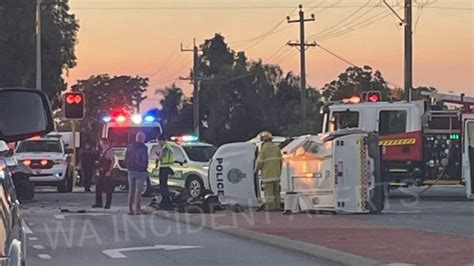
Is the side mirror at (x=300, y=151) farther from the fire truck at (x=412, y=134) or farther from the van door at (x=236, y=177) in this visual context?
the fire truck at (x=412, y=134)

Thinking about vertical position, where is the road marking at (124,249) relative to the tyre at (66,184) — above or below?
below

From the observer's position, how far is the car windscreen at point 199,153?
1052 inches

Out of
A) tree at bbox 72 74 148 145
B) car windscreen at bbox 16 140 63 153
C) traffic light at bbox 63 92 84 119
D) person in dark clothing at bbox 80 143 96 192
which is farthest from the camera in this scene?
tree at bbox 72 74 148 145

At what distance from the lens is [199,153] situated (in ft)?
88.9

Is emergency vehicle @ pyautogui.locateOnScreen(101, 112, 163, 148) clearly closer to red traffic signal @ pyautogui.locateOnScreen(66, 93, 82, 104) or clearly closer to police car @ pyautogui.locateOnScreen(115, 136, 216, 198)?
police car @ pyautogui.locateOnScreen(115, 136, 216, 198)

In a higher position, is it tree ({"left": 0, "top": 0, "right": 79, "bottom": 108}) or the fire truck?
tree ({"left": 0, "top": 0, "right": 79, "bottom": 108})

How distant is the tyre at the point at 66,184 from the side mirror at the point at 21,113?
2548cm

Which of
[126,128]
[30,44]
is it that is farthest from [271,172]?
[30,44]

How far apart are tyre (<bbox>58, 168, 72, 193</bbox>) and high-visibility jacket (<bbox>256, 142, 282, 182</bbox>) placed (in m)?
12.0

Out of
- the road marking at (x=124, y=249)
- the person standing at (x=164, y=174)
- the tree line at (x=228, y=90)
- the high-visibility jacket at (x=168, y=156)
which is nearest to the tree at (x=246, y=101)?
the tree line at (x=228, y=90)

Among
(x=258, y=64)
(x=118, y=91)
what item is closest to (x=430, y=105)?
(x=258, y=64)

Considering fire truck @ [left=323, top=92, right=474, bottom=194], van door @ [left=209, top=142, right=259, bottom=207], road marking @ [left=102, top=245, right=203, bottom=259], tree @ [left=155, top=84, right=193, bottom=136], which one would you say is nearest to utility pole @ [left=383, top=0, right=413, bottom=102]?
fire truck @ [left=323, top=92, right=474, bottom=194]

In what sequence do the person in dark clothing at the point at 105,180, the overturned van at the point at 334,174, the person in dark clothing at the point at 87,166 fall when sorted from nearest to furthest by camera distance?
the overturned van at the point at 334,174
the person in dark clothing at the point at 105,180
the person in dark clothing at the point at 87,166

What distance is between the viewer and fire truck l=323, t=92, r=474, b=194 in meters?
25.3
